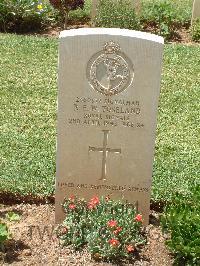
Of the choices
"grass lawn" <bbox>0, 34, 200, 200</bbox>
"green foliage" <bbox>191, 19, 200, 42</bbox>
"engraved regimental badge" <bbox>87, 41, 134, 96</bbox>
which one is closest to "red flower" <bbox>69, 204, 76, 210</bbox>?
"grass lawn" <bbox>0, 34, 200, 200</bbox>

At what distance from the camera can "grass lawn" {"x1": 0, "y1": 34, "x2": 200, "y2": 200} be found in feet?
19.5

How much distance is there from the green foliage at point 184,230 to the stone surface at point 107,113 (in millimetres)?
429

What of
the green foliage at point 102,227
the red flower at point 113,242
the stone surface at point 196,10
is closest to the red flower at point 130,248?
the green foliage at point 102,227

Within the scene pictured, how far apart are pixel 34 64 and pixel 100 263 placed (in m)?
4.93

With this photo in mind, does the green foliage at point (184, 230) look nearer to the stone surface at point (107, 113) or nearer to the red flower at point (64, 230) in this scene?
the stone surface at point (107, 113)

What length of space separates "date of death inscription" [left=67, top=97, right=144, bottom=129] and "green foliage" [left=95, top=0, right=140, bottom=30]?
5.70 meters

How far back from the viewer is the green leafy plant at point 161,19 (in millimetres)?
10930

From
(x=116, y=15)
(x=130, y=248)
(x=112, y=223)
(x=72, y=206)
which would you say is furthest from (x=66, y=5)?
(x=130, y=248)

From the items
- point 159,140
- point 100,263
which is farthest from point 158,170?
point 100,263

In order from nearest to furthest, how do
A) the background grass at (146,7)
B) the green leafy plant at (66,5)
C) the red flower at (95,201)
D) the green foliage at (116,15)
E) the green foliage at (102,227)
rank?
1. the green foliage at (102,227)
2. the red flower at (95,201)
3. the green foliage at (116,15)
4. the green leafy plant at (66,5)
5. the background grass at (146,7)

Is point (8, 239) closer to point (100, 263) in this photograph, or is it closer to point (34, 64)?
point (100, 263)

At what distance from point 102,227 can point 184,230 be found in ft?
2.20

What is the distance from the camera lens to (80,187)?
5152mm

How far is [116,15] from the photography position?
1038cm
